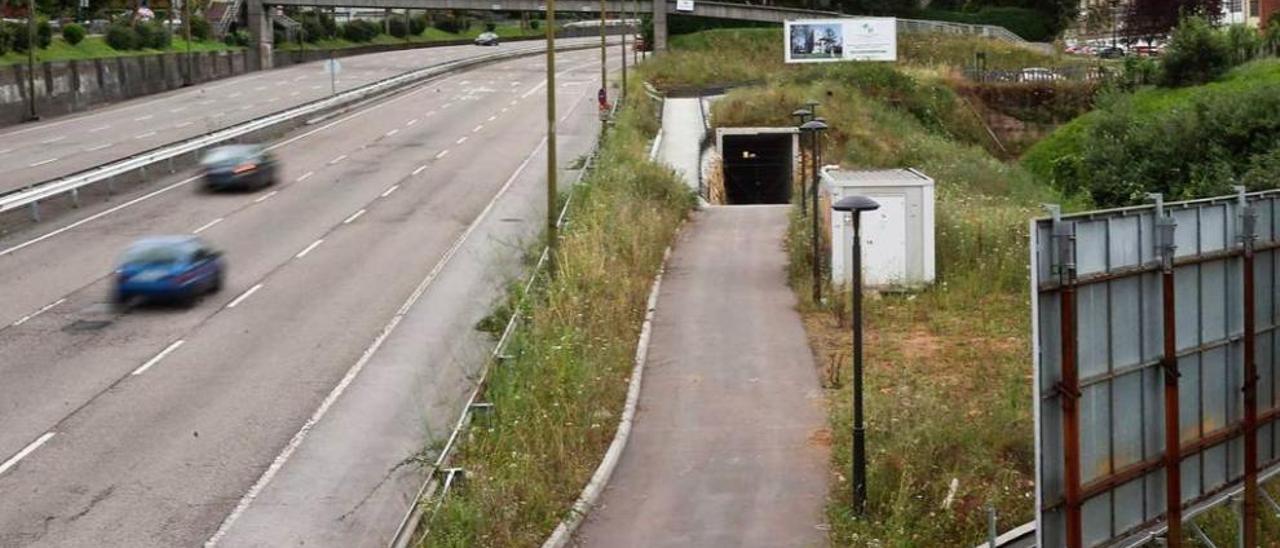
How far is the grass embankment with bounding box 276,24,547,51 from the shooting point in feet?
366

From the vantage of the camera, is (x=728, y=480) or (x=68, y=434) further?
(x=68, y=434)

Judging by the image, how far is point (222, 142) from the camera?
5166cm

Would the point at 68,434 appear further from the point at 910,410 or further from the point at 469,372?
the point at 910,410

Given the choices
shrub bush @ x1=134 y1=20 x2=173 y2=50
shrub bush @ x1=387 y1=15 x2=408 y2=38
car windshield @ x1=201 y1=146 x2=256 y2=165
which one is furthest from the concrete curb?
shrub bush @ x1=387 y1=15 x2=408 y2=38

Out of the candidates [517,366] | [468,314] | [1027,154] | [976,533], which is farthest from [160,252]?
[1027,154]

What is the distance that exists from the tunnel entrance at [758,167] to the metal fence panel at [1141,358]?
41.6 metres

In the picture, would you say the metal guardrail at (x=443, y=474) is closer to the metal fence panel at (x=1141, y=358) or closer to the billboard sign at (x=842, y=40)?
the metal fence panel at (x=1141, y=358)

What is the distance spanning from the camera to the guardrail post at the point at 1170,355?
13758 mm

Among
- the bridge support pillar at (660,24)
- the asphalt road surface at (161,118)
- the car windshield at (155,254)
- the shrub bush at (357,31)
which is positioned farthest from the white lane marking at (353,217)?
the shrub bush at (357,31)

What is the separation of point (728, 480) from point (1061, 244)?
734 centimetres

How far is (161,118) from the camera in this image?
64938 millimetres

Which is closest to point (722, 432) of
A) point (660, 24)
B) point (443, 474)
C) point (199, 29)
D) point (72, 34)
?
point (443, 474)

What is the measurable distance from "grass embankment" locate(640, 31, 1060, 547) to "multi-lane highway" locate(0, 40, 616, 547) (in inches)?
223

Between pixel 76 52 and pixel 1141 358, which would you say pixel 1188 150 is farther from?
pixel 76 52
